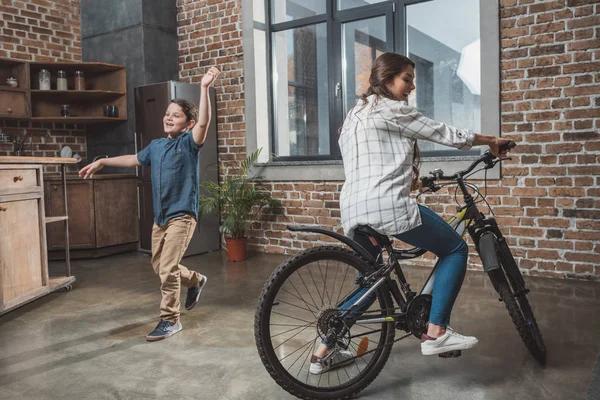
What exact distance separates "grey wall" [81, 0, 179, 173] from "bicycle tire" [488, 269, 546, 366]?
4784 millimetres

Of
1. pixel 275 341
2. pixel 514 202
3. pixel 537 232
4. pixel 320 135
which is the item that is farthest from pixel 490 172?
pixel 275 341

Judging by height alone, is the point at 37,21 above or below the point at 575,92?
above

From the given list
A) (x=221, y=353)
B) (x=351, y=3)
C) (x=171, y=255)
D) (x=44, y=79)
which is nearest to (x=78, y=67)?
(x=44, y=79)

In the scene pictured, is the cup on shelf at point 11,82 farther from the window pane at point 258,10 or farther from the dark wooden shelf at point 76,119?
the window pane at point 258,10

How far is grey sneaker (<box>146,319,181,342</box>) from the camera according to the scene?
3.07 m

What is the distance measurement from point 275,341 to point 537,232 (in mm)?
2560

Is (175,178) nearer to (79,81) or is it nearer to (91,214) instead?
(91,214)

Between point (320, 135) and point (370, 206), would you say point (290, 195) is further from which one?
point (370, 206)

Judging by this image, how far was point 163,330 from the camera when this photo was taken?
3.14 metres

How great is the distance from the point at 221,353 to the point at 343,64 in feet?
11.6

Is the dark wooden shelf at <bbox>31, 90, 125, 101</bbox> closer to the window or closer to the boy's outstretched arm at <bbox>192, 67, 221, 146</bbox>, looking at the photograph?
the window

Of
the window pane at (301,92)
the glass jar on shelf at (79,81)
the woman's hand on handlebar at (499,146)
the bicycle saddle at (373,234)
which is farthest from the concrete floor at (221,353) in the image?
the glass jar on shelf at (79,81)

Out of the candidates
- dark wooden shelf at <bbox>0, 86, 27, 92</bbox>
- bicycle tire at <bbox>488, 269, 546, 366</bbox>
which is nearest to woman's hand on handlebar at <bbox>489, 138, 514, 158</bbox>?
bicycle tire at <bbox>488, 269, 546, 366</bbox>

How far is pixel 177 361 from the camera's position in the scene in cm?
274
